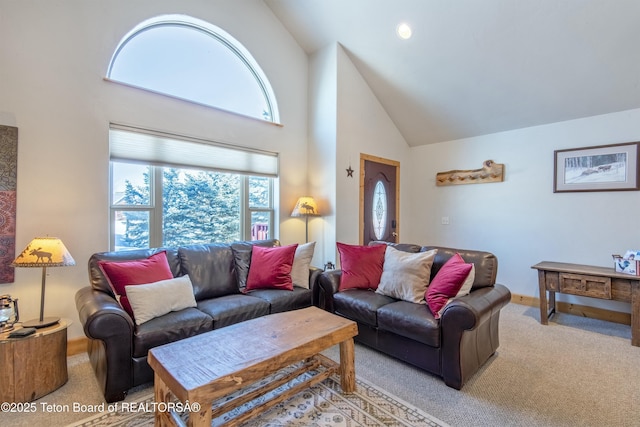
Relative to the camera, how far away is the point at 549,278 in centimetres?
335

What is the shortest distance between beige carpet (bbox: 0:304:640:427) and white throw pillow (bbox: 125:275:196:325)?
20.5 inches

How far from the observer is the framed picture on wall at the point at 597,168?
3342mm

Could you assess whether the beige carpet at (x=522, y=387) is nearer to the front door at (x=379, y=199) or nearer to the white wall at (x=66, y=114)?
the white wall at (x=66, y=114)

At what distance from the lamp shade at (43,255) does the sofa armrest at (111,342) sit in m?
0.43

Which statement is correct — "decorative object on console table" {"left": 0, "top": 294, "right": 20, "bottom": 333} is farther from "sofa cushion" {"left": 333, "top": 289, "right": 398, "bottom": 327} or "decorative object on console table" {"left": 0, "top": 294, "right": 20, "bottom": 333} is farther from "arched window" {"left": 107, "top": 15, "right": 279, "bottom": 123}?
"sofa cushion" {"left": 333, "top": 289, "right": 398, "bottom": 327}

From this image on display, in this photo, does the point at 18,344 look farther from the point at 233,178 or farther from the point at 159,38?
the point at 159,38

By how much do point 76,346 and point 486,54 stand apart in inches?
197

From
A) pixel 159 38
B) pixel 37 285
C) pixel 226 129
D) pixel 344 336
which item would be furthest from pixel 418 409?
pixel 159 38

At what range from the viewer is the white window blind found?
297 centimetres

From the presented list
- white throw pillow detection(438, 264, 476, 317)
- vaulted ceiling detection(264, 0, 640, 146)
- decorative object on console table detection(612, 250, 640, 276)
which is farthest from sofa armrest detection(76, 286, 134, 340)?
decorative object on console table detection(612, 250, 640, 276)

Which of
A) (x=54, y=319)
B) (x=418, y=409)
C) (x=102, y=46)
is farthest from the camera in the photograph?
(x=102, y=46)

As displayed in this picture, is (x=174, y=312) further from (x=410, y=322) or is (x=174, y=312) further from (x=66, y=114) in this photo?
(x=66, y=114)

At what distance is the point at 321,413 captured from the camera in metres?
1.86

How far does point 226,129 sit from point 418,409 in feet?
11.0
